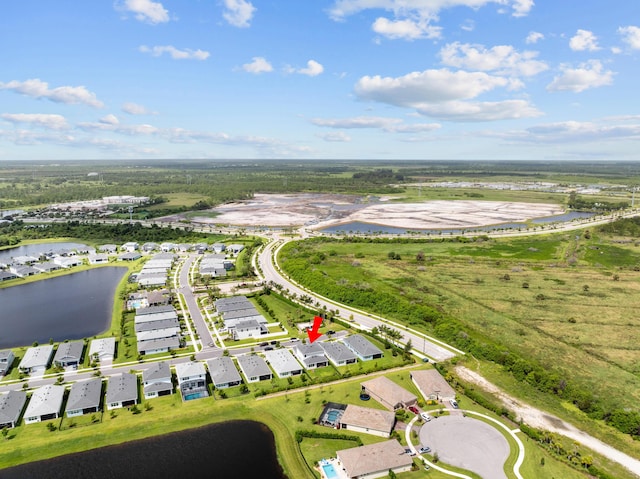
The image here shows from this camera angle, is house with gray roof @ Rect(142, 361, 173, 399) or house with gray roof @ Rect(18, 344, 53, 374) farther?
house with gray roof @ Rect(18, 344, 53, 374)

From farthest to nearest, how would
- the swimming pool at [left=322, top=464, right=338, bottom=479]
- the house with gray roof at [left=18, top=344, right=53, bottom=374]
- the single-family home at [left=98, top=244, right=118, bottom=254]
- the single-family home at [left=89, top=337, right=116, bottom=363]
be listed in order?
the single-family home at [left=98, top=244, right=118, bottom=254], the single-family home at [left=89, top=337, right=116, bottom=363], the house with gray roof at [left=18, top=344, right=53, bottom=374], the swimming pool at [left=322, top=464, right=338, bottom=479]

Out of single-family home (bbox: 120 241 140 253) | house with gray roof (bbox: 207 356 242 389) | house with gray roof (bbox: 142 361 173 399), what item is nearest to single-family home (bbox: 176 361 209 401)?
house with gray roof (bbox: 207 356 242 389)

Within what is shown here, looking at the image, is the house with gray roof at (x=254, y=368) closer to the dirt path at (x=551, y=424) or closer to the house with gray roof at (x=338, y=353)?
the house with gray roof at (x=338, y=353)

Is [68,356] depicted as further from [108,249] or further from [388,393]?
[108,249]

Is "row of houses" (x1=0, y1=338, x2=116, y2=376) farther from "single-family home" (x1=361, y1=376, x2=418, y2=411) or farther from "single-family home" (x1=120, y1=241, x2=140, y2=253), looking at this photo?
"single-family home" (x1=120, y1=241, x2=140, y2=253)

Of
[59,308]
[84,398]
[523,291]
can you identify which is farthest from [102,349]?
[523,291]

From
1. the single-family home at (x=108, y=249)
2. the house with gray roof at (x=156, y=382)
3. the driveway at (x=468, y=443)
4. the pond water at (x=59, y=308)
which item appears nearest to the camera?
the driveway at (x=468, y=443)

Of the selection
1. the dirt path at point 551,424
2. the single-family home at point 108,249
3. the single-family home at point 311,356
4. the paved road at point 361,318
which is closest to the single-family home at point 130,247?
the single-family home at point 108,249
